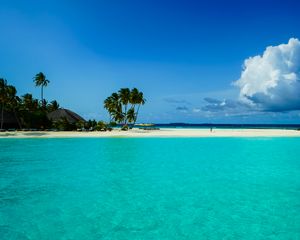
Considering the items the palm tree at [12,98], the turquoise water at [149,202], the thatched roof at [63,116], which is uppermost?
the palm tree at [12,98]

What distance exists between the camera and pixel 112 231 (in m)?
6.34

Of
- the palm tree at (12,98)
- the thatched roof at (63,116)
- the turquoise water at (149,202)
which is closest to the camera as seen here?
the turquoise water at (149,202)

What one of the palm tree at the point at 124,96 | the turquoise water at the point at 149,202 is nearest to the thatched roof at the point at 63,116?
the palm tree at the point at 124,96

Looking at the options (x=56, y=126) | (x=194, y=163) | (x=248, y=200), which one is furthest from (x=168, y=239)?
(x=56, y=126)

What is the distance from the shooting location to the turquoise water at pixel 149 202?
637 cm

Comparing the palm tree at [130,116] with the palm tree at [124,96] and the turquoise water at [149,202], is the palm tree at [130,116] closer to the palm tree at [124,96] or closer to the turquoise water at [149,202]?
the palm tree at [124,96]

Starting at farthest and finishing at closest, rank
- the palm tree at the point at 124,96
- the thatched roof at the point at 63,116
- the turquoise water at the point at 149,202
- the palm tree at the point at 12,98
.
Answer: the palm tree at the point at 124,96, the thatched roof at the point at 63,116, the palm tree at the point at 12,98, the turquoise water at the point at 149,202

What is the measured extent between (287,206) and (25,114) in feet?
162

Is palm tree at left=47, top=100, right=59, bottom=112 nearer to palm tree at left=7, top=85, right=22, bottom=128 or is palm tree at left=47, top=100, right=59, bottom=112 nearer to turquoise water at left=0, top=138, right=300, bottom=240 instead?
palm tree at left=7, top=85, right=22, bottom=128

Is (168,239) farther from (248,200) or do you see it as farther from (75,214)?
(248,200)

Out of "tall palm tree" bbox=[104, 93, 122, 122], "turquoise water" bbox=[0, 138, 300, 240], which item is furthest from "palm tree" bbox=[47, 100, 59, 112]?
"turquoise water" bbox=[0, 138, 300, 240]

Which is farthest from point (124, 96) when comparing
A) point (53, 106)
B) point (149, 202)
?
point (149, 202)

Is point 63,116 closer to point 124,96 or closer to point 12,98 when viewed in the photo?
point 12,98

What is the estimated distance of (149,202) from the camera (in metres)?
8.69
